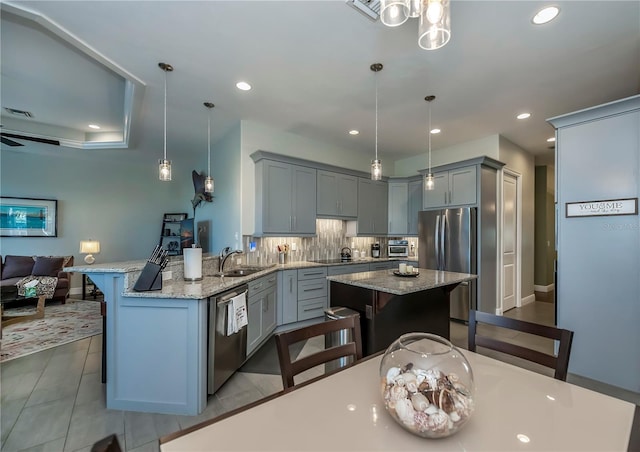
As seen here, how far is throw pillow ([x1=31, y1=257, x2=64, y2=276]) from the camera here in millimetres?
5242

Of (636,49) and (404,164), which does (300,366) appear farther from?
(404,164)

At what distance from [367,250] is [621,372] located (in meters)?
3.74

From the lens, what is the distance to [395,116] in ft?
12.6

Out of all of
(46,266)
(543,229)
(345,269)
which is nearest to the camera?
(345,269)

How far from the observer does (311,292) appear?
4207mm

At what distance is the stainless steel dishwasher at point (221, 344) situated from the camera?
7.46 ft

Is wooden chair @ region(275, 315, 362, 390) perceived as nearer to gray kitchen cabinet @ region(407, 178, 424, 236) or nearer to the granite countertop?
the granite countertop

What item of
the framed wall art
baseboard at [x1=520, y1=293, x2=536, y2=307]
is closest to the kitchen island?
baseboard at [x1=520, y1=293, x2=536, y2=307]

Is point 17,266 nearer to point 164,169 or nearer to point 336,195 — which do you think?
point 164,169

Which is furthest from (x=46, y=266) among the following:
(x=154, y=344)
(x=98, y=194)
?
(x=154, y=344)

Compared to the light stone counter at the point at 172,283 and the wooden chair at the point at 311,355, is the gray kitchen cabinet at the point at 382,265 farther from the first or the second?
the wooden chair at the point at 311,355

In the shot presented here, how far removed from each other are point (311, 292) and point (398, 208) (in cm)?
248

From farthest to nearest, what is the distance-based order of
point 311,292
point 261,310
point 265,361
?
point 311,292 < point 261,310 < point 265,361

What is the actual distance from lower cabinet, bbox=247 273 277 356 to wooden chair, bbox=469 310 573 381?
2168 millimetres
